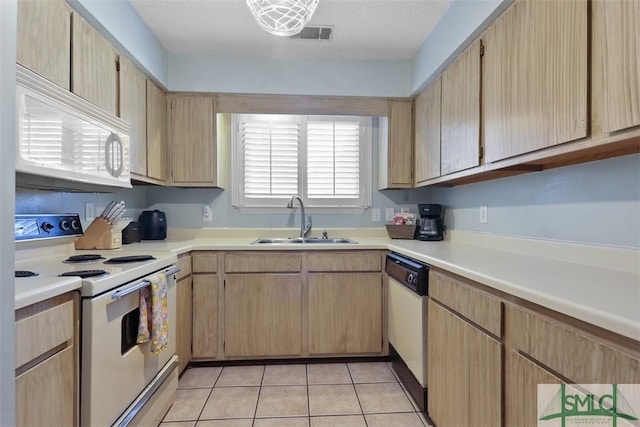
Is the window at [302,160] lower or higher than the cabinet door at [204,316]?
higher

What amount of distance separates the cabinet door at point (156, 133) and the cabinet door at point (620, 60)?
2451 mm

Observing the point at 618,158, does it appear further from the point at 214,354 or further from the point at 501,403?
the point at 214,354

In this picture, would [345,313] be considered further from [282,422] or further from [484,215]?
[484,215]

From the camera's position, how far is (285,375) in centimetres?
215

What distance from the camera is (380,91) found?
257 cm

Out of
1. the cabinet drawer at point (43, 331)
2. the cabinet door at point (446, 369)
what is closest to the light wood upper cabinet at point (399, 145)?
the cabinet door at point (446, 369)

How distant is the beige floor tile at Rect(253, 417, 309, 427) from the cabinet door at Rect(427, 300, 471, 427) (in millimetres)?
671

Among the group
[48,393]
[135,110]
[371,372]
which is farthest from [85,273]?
[371,372]

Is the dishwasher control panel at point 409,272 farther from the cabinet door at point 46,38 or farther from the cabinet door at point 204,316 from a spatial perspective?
the cabinet door at point 46,38

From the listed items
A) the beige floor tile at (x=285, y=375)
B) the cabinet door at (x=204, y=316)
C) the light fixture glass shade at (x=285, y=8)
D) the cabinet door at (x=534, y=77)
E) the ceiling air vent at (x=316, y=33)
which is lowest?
the beige floor tile at (x=285, y=375)

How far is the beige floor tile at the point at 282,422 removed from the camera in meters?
1.64

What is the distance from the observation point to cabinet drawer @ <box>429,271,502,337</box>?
41.5 inches

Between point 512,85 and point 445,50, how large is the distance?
2.49 ft

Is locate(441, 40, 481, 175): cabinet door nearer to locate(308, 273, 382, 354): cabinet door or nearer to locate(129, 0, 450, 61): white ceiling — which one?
locate(129, 0, 450, 61): white ceiling
